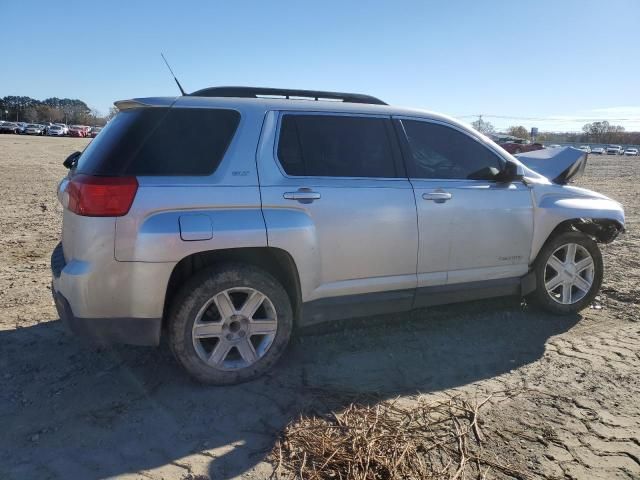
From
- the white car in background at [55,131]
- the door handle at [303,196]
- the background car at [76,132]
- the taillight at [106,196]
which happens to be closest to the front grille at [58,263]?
the taillight at [106,196]

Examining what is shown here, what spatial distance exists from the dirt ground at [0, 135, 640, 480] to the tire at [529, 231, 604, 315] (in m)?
→ 0.17

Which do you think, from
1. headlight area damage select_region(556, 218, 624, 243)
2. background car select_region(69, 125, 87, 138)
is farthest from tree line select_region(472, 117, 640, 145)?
headlight area damage select_region(556, 218, 624, 243)

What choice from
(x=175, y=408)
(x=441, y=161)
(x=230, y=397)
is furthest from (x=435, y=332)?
(x=175, y=408)

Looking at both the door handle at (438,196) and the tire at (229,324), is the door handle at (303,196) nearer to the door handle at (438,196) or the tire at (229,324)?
the tire at (229,324)

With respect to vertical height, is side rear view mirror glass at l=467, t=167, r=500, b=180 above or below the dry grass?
above

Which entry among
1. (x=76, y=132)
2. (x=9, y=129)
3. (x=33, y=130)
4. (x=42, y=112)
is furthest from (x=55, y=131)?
(x=42, y=112)

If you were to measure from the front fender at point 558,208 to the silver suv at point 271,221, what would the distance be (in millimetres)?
22

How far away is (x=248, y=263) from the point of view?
3521 millimetres

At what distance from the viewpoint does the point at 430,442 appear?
9.51 ft

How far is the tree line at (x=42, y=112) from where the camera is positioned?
116 metres

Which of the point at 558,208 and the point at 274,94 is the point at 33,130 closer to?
the point at 274,94

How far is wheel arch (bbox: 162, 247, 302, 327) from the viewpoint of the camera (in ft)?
11.1

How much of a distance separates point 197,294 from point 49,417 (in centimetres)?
112

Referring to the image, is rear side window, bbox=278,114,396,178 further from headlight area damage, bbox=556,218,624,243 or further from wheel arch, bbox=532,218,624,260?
headlight area damage, bbox=556,218,624,243
